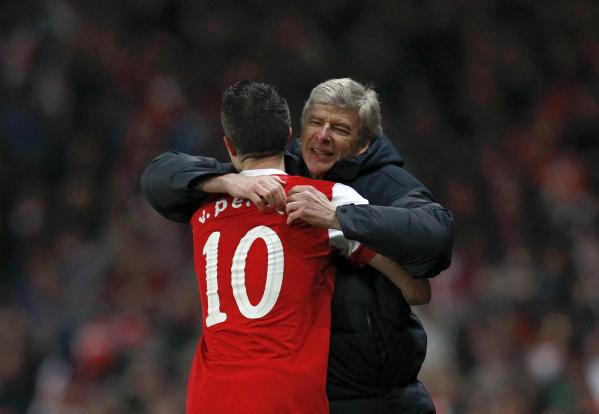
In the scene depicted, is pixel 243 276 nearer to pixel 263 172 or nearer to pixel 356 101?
pixel 263 172

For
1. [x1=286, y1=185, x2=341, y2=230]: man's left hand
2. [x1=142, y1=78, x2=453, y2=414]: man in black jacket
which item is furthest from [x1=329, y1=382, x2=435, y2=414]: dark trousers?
[x1=286, y1=185, x2=341, y2=230]: man's left hand

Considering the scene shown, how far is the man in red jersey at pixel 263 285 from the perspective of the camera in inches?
114

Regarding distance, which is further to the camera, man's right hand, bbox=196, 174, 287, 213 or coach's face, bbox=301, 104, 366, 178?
coach's face, bbox=301, 104, 366, 178

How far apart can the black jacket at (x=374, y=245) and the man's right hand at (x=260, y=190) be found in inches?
4.3

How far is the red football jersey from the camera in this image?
2898 mm

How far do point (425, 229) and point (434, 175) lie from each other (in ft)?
16.4

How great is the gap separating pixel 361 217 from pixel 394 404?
550 mm

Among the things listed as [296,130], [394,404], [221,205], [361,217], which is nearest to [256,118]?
[221,205]

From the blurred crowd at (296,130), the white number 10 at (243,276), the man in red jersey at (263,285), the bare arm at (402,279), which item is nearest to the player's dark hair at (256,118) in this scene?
the man in red jersey at (263,285)

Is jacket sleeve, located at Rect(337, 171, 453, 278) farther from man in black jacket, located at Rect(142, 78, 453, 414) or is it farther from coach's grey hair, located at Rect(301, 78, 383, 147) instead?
coach's grey hair, located at Rect(301, 78, 383, 147)

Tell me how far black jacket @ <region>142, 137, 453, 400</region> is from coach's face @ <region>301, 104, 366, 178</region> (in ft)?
0.14

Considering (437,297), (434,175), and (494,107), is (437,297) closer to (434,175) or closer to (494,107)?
(434,175)

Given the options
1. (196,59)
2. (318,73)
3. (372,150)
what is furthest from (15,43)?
(372,150)

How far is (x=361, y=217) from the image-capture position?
9.40 ft
